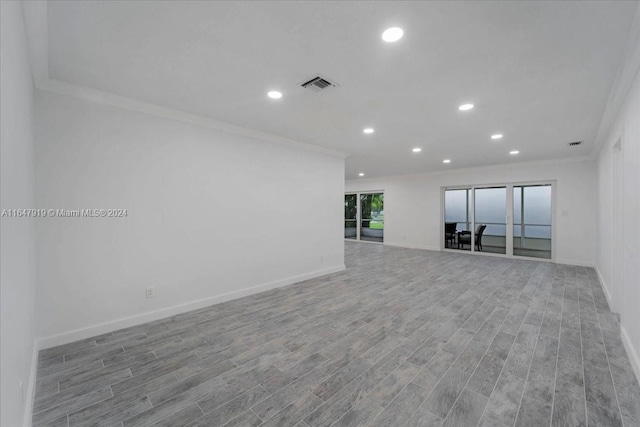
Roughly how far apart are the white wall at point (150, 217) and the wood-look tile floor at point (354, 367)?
1.25ft

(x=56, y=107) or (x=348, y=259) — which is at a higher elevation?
(x=56, y=107)

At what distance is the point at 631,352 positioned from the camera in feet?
7.80

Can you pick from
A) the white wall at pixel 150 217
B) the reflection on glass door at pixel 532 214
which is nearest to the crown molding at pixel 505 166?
the reflection on glass door at pixel 532 214

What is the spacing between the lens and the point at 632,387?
2.05 metres

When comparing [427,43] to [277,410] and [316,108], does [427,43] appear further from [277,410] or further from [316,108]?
[277,410]

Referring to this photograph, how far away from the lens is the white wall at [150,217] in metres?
2.72

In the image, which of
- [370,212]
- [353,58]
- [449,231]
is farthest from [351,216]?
[353,58]

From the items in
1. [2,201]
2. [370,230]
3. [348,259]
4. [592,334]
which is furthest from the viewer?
[370,230]

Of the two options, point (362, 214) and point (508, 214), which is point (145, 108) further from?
point (362, 214)

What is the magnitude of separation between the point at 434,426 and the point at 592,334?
2549 millimetres

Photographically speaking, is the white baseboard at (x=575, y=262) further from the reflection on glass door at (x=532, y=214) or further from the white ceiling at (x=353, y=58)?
the white ceiling at (x=353, y=58)

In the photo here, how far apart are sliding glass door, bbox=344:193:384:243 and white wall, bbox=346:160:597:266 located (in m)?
0.53

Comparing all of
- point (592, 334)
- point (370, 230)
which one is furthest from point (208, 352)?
point (370, 230)

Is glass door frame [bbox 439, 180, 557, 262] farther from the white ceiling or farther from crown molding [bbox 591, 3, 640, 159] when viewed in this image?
the white ceiling
